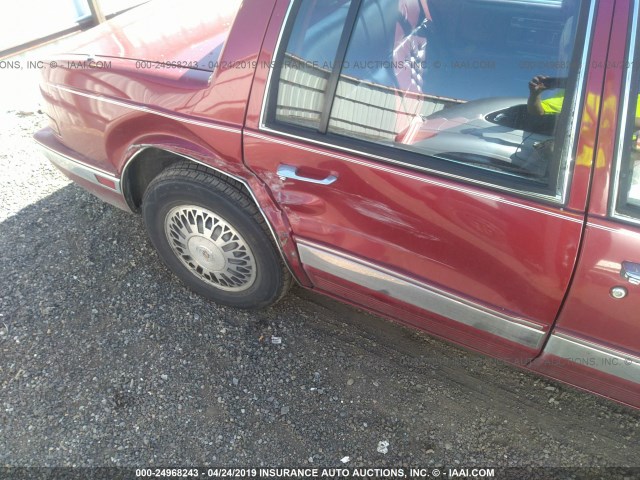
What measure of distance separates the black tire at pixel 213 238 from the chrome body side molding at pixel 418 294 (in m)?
0.27

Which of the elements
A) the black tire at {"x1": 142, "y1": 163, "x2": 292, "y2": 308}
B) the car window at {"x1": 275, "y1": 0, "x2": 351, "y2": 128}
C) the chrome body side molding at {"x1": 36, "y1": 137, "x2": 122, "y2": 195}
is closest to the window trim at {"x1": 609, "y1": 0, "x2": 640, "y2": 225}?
the car window at {"x1": 275, "y1": 0, "x2": 351, "y2": 128}

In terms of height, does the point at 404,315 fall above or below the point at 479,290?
below

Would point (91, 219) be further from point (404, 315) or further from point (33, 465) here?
point (404, 315)

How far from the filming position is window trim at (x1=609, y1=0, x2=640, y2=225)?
4.71 ft

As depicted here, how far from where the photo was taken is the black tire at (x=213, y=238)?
7.54 feet

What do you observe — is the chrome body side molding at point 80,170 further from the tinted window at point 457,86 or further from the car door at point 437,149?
the tinted window at point 457,86

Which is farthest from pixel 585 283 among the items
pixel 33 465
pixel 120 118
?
pixel 33 465

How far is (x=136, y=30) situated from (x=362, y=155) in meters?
1.64

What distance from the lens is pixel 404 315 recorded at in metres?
2.23

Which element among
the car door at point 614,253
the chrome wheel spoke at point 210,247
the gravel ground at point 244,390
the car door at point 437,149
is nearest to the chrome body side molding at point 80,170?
the chrome wheel spoke at point 210,247

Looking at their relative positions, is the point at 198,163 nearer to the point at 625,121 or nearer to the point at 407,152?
the point at 407,152

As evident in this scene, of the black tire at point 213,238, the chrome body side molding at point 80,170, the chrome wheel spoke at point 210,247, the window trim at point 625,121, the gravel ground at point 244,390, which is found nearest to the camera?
the window trim at point 625,121

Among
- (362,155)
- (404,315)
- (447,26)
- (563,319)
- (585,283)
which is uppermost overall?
(447,26)

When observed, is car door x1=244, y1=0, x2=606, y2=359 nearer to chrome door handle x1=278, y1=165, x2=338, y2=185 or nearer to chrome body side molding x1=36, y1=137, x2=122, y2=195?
chrome door handle x1=278, y1=165, x2=338, y2=185
